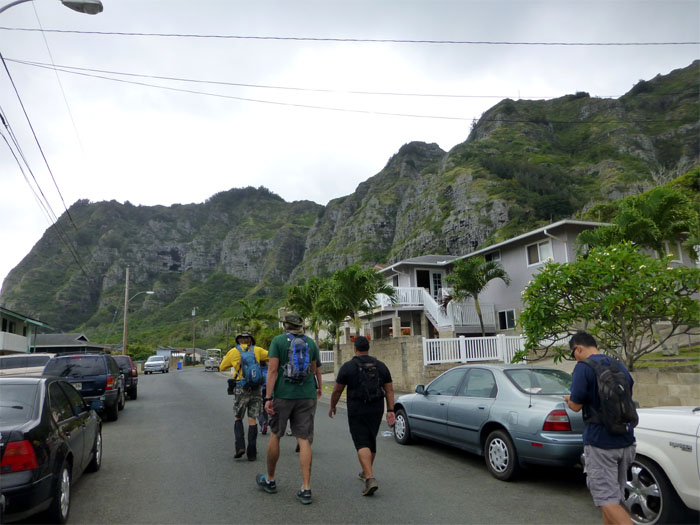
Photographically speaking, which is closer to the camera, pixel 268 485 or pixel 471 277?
pixel 268 485

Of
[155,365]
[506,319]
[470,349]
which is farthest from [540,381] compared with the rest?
[155,365]

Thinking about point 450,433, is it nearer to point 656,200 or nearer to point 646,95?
point 656,200

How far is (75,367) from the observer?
1208 centimetres

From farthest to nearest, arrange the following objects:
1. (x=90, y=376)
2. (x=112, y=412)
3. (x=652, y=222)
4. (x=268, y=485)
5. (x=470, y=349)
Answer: (x=470, y=349)
(x=652, y=222)
(x=112, y=412)
(x=90, y=376)
(x=268, y=485)

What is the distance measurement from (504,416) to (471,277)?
18974mm

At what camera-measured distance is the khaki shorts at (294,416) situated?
5.39m

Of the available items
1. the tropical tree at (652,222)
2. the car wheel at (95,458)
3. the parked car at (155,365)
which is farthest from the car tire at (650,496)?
the parked car at (155,365)

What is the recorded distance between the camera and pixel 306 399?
549cm

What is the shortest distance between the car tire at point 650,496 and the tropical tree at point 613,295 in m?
4.47

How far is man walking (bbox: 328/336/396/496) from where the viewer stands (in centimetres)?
555

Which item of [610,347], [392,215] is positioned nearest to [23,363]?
[610,347]

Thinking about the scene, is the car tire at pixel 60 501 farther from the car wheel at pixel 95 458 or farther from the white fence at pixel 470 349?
the white fence at pixel 470 349

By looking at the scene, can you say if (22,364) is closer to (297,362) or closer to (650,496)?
(297,362)

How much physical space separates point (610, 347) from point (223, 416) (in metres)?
9.10
